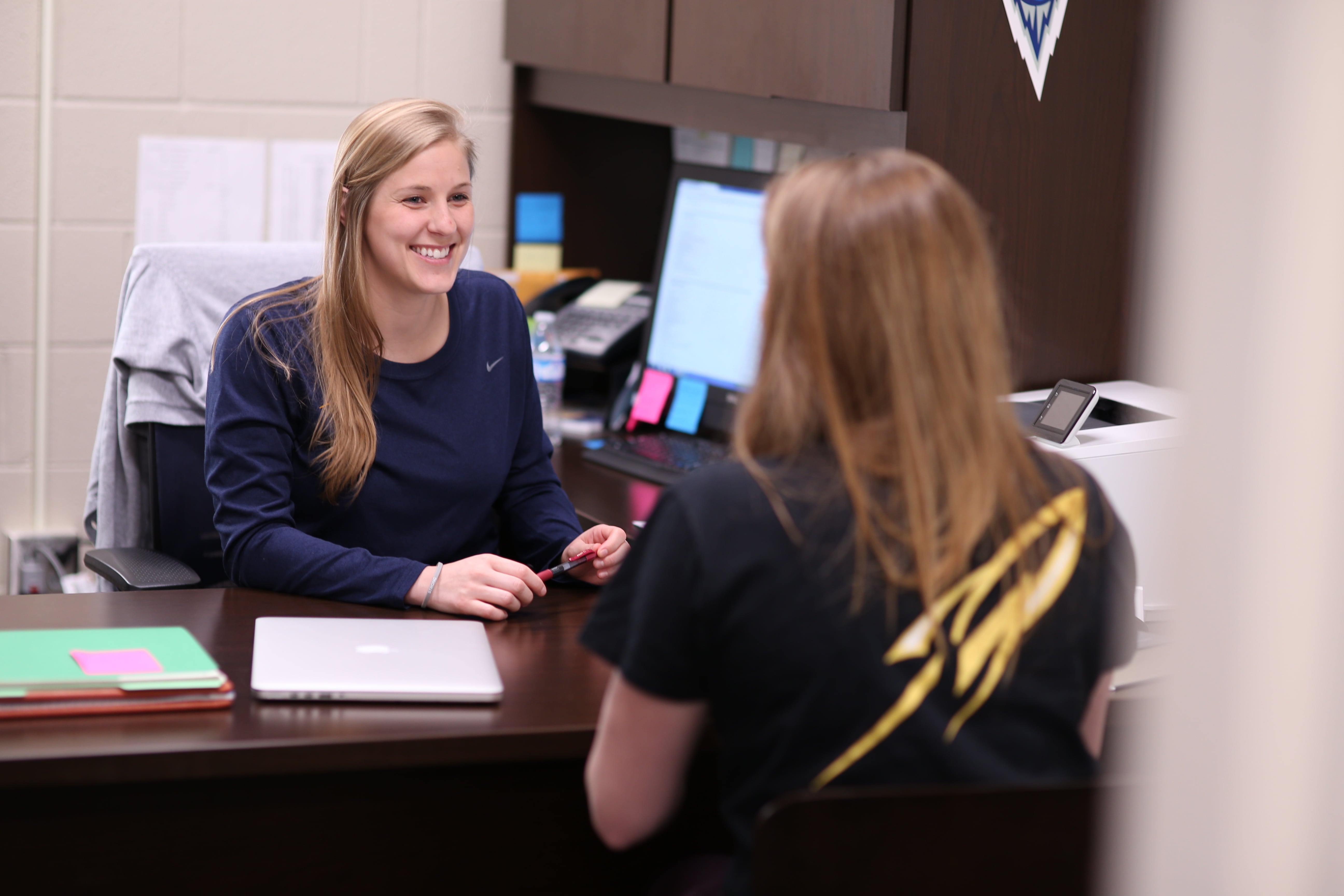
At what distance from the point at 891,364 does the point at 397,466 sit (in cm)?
94

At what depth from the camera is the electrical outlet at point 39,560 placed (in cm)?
268

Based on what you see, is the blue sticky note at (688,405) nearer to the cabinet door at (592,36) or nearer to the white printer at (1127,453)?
the cabinet door at (592,36)

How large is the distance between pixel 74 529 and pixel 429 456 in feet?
4.56

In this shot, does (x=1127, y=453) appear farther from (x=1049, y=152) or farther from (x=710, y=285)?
(x=710, y=285)

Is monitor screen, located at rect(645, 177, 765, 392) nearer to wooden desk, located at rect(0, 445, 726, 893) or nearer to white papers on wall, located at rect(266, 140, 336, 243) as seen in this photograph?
white papers on wall, located at rect(266, 140, 336, 243)

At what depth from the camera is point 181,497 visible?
1961 mm

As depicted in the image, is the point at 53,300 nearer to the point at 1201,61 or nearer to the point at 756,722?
the point at 756,722

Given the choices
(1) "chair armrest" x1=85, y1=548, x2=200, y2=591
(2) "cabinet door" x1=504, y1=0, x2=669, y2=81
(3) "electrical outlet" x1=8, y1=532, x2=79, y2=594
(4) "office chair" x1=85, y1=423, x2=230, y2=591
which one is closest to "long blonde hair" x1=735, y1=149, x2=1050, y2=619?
(1) "chair armrest" x1=85, y1=548, x2=200, y2=591

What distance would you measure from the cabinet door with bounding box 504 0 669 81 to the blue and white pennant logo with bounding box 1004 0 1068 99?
698mm

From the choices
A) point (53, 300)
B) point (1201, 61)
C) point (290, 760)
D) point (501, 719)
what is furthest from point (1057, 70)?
point (53, 300)

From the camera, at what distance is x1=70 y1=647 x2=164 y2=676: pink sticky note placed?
3.87 feet

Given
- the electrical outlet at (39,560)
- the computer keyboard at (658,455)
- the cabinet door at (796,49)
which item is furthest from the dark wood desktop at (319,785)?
the electrical outlet at (39,560)

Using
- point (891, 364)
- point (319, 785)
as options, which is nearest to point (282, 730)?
point (319, 785)

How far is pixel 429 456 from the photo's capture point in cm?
173
